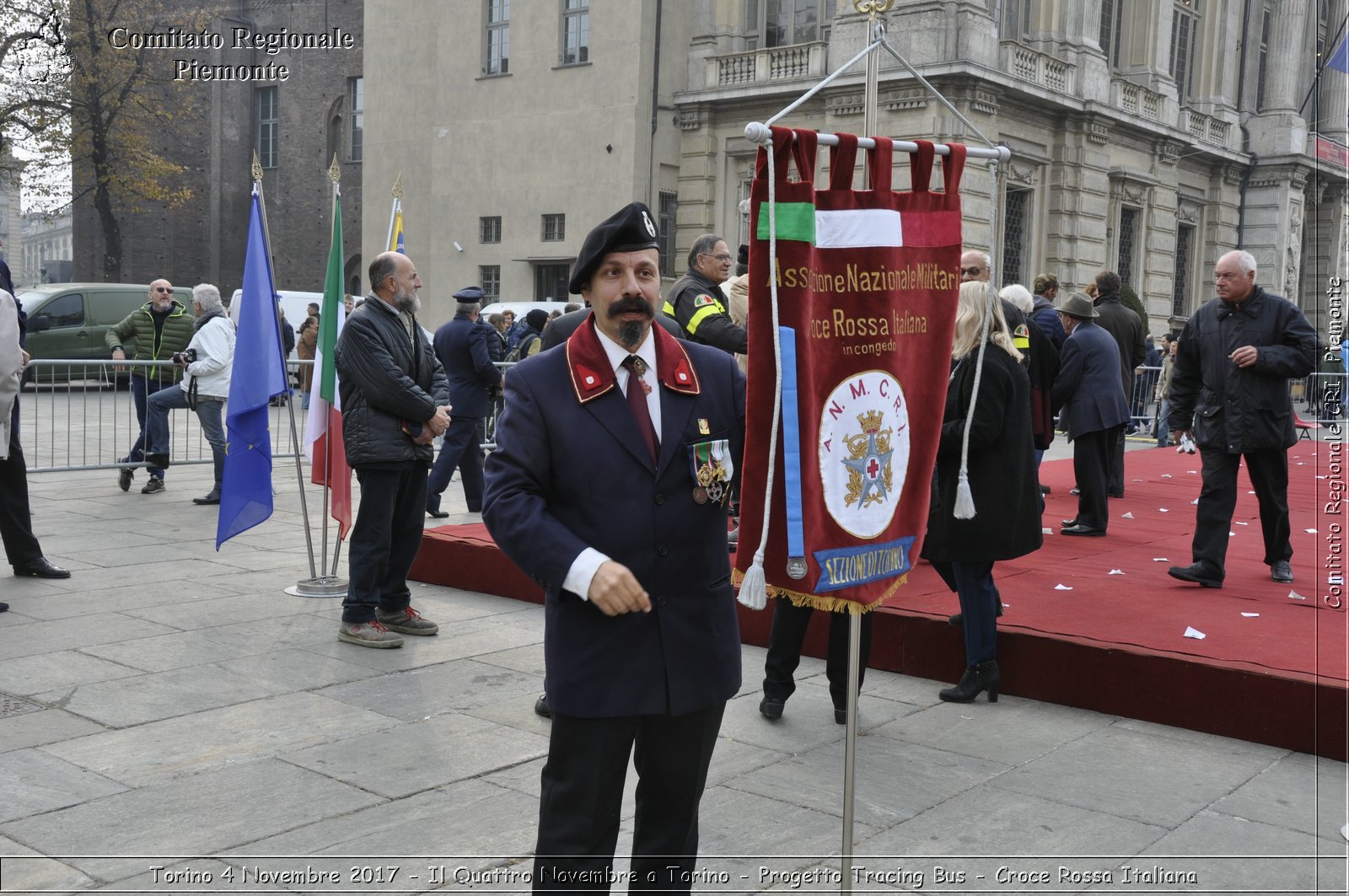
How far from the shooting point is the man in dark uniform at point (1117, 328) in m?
11.5

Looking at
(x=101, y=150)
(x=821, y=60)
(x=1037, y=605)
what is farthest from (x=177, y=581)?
(x=101, y=150)

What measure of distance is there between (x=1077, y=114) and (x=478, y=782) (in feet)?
85.5

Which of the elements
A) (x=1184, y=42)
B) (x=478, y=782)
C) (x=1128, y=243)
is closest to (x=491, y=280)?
(x=1128, y=243)

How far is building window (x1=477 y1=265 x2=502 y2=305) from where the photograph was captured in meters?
30.2

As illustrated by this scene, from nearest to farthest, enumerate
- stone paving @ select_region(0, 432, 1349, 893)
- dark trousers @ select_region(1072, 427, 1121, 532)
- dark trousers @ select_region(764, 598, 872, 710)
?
stone paving @ select_region(0, 432, 1349, 893)
dark trousers @ select_region(764, 598, 872, 710)
dark trousers @ select_region(1072, 427, 1121, 532)

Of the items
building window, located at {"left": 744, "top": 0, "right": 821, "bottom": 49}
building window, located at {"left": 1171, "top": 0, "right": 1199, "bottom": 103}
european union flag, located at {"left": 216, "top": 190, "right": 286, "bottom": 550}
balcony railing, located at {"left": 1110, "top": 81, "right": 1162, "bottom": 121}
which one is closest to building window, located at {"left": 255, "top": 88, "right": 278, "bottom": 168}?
building window, located at {"left": 744, "top": 0, "right": 821, "bottom": 49}

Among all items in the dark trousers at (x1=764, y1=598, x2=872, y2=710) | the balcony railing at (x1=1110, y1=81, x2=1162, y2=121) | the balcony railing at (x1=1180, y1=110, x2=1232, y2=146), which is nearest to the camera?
the dark trousers at (x1=764, y1=598, x2=872, y2=710)

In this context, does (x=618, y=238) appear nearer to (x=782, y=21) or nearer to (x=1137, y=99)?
(x=782, y=21)

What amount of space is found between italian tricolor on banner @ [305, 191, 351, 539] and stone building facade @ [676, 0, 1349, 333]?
1335 cm

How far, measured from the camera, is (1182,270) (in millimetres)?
34344

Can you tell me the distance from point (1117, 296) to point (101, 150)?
32250mm

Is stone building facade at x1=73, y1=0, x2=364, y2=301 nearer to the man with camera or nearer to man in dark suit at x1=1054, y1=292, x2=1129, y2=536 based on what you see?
the man with camera

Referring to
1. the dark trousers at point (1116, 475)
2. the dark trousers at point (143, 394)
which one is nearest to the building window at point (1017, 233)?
the dark trousers at point (1116, 475)

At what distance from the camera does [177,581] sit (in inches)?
315
